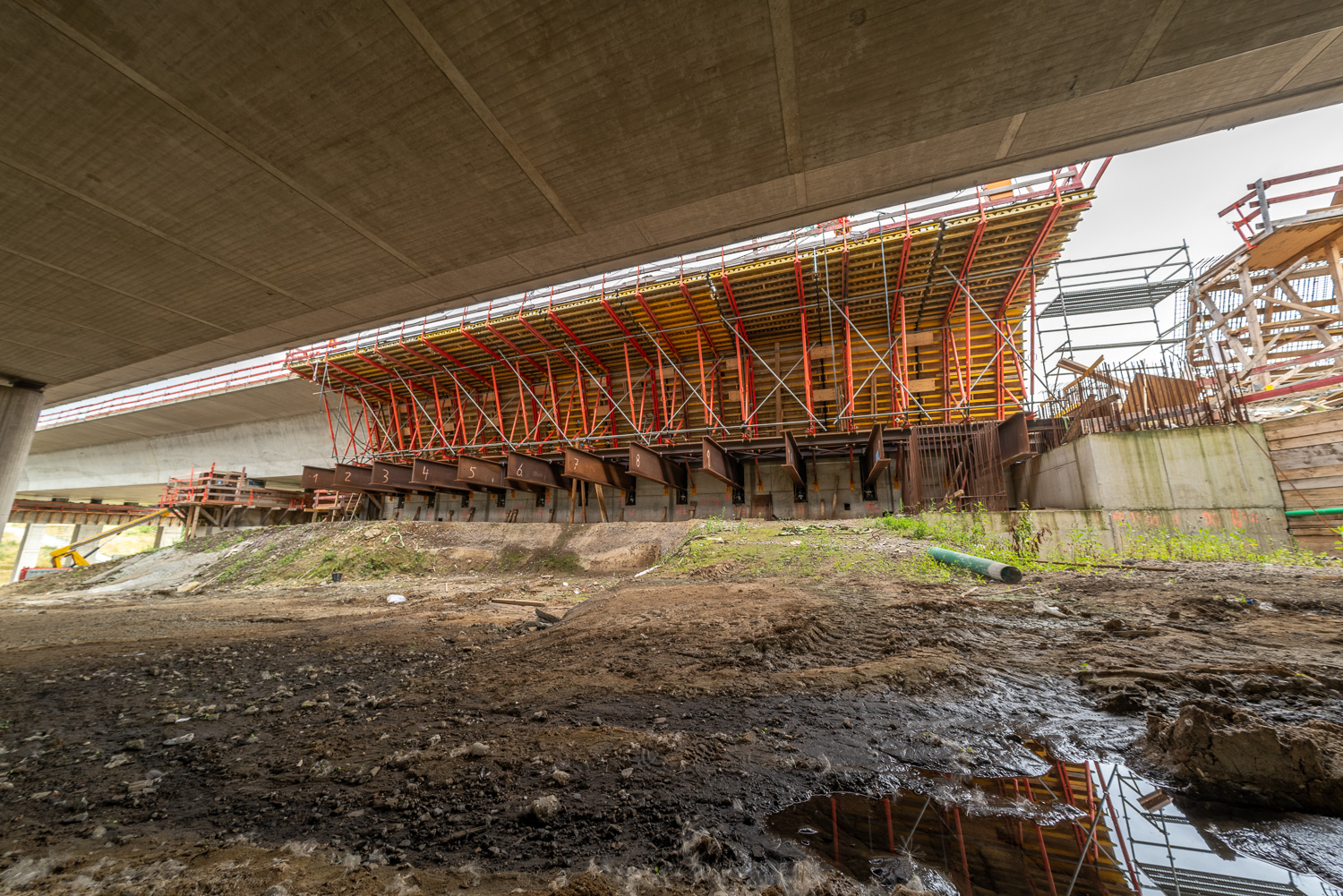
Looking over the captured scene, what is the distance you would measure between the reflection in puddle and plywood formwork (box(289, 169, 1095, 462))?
464 inches

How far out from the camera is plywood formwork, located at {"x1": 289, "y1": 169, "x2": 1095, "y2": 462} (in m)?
12.4

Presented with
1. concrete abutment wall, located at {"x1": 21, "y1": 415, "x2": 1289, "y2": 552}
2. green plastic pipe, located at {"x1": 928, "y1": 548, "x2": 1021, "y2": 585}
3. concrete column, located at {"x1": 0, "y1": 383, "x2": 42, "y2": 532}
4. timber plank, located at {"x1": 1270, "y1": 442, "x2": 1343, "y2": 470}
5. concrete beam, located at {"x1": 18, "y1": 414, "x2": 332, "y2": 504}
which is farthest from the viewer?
concrete beam, located at {"x1": 18, "y1": 414, "x2": 332, "y2": 504}

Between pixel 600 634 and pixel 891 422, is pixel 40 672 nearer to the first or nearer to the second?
pixel 600 634

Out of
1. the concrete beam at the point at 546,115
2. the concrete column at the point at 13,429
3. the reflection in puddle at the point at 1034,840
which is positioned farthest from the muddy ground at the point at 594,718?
the concrete column at the point at 13,429

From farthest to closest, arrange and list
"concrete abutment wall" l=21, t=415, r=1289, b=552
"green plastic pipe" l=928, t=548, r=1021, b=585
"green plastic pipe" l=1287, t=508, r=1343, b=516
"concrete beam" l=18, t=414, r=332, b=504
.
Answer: "concrete beam" l=18, t=414, r=332, b=504 → "concrete abutment wall" l=21, t=415, r=1289, b=552 → "green plastic pipe" l=1287, t=508, r=1343, b=516 → "green plastic pipe" l=928, t=548, r=1021, b=585

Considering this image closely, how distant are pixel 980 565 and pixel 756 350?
469 inches

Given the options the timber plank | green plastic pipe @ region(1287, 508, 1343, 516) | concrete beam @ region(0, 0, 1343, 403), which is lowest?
green plastic pipe @ region(1287, 508, 1343, 516)

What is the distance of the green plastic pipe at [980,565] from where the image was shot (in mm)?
4973

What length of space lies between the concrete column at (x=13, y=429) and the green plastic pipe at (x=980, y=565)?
12539 mm

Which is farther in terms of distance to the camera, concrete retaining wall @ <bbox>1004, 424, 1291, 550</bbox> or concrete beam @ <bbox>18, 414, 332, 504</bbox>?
concrete beam @ <bbox>18, 414, 332, 504</bbox>

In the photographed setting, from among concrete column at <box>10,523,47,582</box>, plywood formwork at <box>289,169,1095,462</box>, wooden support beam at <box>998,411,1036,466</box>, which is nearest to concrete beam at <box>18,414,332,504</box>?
concrete column at <box>10,523,47,582</box>

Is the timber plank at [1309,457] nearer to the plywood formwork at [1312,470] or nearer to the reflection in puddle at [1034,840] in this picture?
the plywood formwork at [1312,470]

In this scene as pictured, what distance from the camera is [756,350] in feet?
53.8

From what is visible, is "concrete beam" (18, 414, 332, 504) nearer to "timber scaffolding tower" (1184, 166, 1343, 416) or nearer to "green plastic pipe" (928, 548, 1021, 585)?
"green plastic pipe" (928, 548, 1021, 585)
